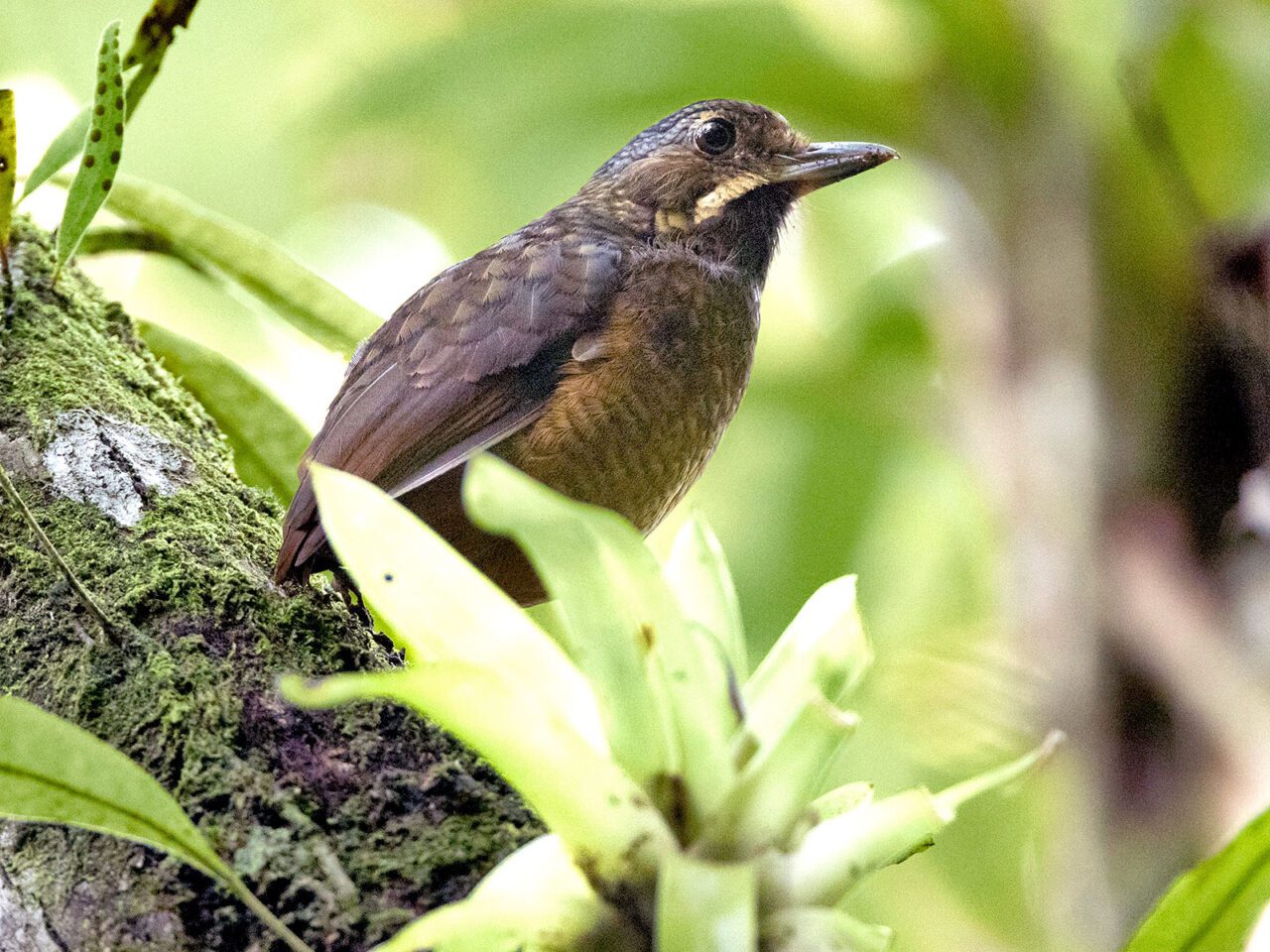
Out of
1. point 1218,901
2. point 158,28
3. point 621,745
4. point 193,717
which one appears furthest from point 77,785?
point 158,28

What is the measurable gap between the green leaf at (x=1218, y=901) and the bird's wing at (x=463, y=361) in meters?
1.41

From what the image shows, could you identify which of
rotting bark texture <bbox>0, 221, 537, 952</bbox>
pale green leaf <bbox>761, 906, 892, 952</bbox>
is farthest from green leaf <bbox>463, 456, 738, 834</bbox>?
rotting bark texture <bbox>0, 221, 537, 952</bbox>

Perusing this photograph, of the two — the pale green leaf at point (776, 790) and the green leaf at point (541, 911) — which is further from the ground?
the pale green leaf at point (776, 790)

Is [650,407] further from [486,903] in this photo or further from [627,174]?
[486,903]

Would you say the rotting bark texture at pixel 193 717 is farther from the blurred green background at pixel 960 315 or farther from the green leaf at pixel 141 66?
the blurred green background at pixel 960 315

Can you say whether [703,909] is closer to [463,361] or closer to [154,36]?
[463,361]

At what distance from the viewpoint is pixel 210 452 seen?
227 centimetres

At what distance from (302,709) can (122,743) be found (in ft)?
0.63

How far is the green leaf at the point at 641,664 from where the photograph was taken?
1.20m

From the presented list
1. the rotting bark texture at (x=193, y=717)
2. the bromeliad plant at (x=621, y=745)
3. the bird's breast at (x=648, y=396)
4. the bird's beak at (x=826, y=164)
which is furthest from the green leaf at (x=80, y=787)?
the bird's beak at (x=826, y=164)

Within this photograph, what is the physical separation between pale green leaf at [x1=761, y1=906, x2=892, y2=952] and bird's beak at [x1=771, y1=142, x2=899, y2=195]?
6.95ft

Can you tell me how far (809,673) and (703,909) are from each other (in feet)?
0.76

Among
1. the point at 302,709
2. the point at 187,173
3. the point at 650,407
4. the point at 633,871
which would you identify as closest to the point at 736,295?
the point at 650,407

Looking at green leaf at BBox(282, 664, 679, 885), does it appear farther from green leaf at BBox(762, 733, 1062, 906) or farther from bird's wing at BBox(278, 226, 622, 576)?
bird's wing at BBox(278, 226, 622, 576)
